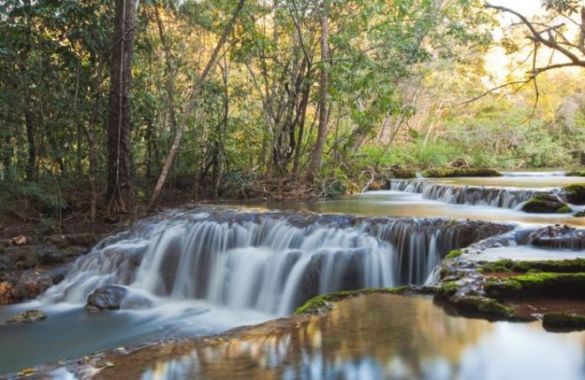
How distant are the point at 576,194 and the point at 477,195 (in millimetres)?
2362

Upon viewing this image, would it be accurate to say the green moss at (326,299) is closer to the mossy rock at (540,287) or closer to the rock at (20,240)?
the mossy rock at (540,287)

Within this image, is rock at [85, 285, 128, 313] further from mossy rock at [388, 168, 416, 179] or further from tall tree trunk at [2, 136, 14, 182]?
mossy rock at [388, 168, 416, 179]

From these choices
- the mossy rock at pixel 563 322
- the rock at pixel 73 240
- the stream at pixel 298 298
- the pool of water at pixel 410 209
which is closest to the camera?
the stream at pixel 298 298

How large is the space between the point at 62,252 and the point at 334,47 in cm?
935

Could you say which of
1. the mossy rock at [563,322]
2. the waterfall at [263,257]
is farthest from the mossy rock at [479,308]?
the waterfall at [263,257]

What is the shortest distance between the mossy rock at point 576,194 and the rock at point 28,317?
10.5 metres

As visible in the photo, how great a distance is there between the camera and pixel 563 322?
4.11m

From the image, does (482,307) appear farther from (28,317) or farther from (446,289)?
(28,317)

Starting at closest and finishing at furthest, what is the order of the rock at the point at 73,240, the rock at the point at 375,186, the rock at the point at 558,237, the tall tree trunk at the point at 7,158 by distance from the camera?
the rock at the point at 558,237
the rock at the point at 73,240
the tall tree trunk at the point at 7,158
the rock at the point at 375,186

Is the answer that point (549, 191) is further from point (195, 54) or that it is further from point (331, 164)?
point (195, 54)

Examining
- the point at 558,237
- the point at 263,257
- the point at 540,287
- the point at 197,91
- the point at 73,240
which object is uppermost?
the point at 197,91

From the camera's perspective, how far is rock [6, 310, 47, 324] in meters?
7.59

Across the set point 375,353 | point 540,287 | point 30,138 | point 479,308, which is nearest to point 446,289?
point 479,308

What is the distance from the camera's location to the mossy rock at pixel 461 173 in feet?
64.8
